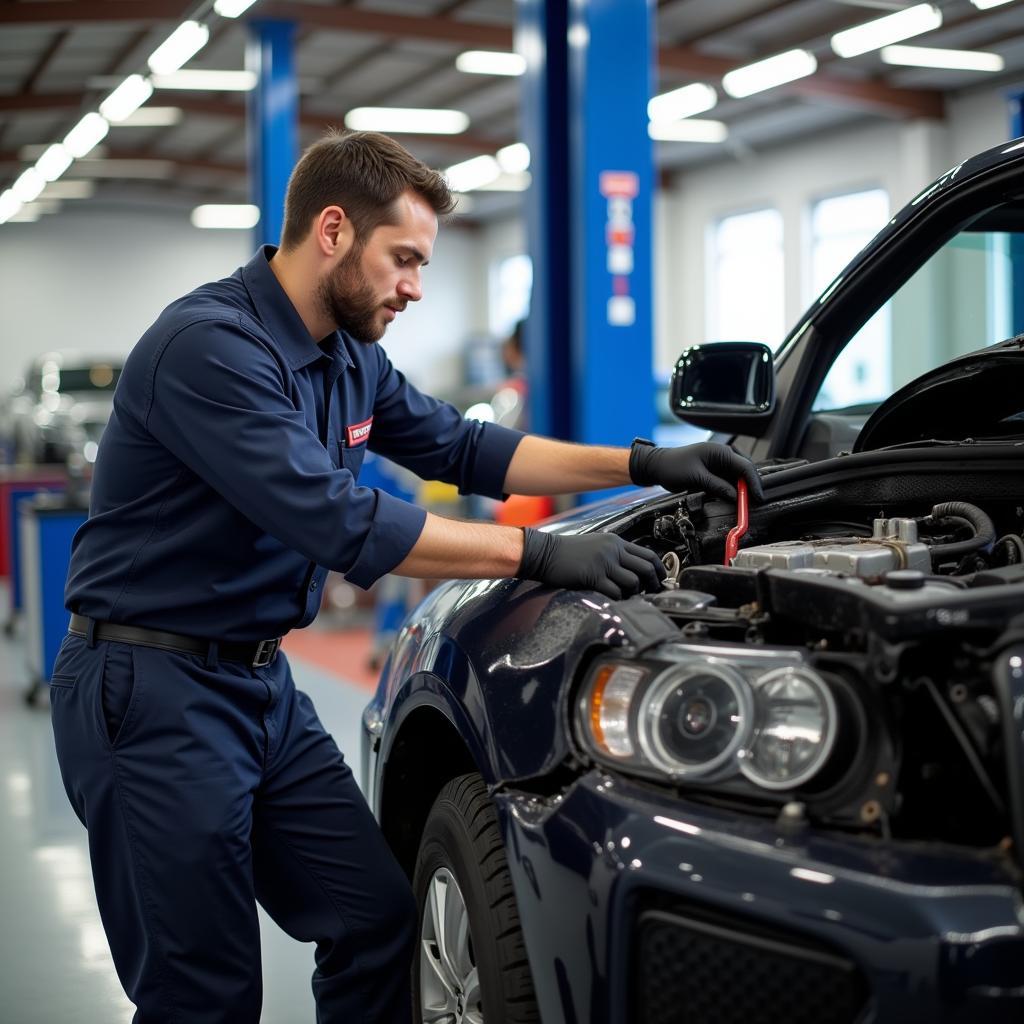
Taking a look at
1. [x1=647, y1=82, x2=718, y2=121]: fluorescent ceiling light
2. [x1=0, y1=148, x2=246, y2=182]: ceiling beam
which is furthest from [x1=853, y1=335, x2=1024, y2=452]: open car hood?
[x1=0, y1=148, x2=246, y2=182]: ceiling beam

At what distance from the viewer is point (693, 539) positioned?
2.27m

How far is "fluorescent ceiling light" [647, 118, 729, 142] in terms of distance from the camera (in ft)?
54.4

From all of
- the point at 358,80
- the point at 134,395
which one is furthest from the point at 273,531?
the point at 358,80

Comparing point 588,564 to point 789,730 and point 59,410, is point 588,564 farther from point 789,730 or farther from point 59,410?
point 59,410

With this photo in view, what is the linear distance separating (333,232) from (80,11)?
33.7 feet

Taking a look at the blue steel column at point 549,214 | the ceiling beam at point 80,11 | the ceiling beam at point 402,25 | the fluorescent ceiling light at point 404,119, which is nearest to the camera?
the blue steel column at point 549,214

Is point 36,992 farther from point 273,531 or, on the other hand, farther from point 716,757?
point 716,757

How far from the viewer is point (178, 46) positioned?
1030 cm

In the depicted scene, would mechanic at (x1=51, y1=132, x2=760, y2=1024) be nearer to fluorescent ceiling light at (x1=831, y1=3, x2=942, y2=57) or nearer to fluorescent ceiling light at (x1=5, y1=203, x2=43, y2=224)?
fluorescent ceiling light at (x1=831, y1=3, x2=942, y2=57)

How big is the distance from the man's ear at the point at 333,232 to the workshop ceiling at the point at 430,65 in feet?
26.7

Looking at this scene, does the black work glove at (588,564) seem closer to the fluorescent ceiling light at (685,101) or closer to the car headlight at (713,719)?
the car headlight at (713,719)

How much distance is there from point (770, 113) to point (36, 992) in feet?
48.4

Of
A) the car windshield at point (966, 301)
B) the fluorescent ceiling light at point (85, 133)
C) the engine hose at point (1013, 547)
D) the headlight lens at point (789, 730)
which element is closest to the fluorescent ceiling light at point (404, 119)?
the fluorescent ceiling light at point (85, 133)

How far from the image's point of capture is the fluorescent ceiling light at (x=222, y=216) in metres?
24.3
